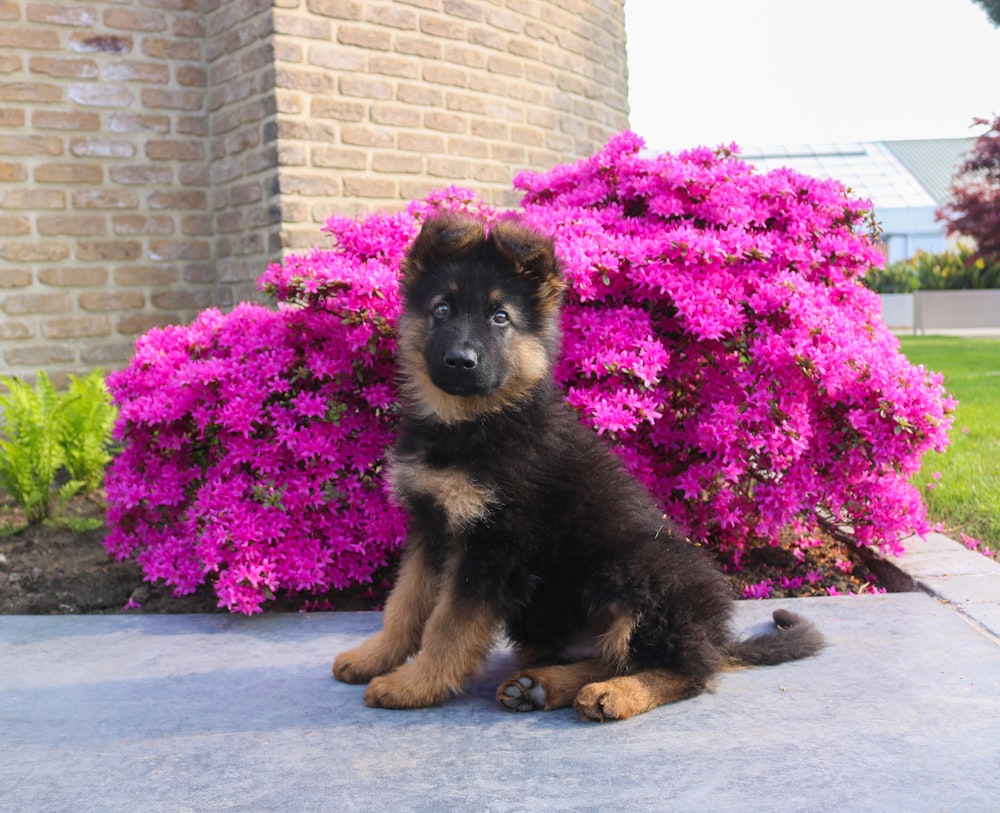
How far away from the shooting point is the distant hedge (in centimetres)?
2803

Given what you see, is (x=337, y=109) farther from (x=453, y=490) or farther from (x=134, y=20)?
(x=453, y=490)

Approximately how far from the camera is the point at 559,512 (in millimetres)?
3309

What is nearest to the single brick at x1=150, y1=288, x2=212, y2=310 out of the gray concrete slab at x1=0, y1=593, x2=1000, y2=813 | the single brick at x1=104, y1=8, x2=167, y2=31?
the single brick at x1=104, y1=8, x2=167, y2=31

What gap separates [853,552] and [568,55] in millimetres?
6832

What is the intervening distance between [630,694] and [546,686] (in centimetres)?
30

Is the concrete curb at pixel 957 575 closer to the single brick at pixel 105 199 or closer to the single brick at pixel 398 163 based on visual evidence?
the single brick at pixel 398 163

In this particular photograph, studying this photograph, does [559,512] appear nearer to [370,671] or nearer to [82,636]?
[370,671]

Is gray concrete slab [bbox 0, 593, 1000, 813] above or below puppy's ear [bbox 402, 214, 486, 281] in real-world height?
below

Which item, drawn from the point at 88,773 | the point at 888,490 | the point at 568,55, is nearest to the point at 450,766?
the point at 88,773

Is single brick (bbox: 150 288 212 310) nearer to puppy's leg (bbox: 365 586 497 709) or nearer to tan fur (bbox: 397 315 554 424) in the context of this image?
tan fur (bbox: 397 315 554 424)

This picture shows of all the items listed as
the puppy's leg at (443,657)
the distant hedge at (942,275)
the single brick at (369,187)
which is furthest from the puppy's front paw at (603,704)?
the distant hedge at (942,275)

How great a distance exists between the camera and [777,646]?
12.2 feet

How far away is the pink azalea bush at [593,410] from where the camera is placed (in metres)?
4.70

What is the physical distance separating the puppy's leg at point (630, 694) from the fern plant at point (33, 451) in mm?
4519
